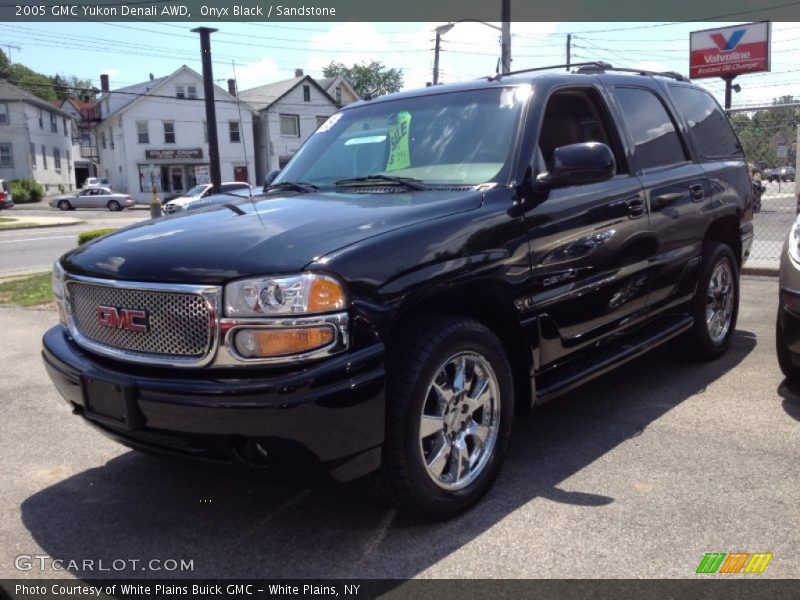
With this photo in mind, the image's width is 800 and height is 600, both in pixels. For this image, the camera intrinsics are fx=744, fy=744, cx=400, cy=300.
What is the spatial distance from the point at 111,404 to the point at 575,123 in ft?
9.61

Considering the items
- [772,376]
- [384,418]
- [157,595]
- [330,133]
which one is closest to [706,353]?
[772,376]

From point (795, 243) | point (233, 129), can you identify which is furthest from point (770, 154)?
point (233, 129)

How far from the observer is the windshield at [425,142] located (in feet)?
12.4

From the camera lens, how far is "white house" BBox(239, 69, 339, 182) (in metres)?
52.8

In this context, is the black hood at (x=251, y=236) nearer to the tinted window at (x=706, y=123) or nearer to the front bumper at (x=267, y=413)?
the front bumper at (x=267, y=413)

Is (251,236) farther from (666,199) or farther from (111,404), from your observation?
(666,199)

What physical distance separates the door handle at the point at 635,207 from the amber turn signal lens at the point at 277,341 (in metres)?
2.33

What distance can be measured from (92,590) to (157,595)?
0.25 m

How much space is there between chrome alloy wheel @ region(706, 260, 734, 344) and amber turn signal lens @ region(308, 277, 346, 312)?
11.4 feet

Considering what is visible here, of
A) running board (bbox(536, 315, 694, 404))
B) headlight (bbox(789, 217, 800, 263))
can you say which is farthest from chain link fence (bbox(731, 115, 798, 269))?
running board (bbox(536, 315, 694, 404))

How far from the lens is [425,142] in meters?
4.04

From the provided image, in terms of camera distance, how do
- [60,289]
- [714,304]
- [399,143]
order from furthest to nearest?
[714,304]
[399,143]
[60,289]

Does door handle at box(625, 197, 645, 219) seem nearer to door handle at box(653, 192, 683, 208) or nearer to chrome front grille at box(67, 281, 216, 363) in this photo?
door handle at box(653, 192, 683, 208)

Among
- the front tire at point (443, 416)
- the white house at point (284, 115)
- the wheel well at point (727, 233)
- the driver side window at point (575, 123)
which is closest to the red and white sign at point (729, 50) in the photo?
the white house at point (284, 115)
